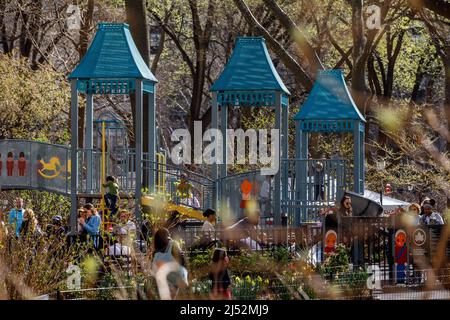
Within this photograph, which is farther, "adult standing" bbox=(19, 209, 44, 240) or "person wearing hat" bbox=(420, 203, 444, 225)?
"person wearing hat" bbox=(420, 203, 444, 225)

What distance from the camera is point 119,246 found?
20594 millimetres

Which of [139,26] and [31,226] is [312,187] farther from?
[31,226]

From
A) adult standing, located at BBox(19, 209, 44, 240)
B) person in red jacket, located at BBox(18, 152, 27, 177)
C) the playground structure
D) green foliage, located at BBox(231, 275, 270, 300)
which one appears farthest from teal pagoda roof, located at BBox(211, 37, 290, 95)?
green foliage, located at BBox(231, 275, 270, 300)

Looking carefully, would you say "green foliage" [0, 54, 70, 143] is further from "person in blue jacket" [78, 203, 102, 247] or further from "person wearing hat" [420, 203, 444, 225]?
"person wearing hat" [420, 203, 444, 225]

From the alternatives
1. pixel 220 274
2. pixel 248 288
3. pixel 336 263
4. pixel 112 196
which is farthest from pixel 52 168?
pixel 220 274

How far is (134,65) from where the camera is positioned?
27.4 metres

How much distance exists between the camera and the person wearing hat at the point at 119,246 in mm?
19766

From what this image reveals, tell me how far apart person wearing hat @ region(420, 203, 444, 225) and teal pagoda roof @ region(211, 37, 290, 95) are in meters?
5.27

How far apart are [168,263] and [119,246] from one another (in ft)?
17.1

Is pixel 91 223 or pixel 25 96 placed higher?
pixel 25 96

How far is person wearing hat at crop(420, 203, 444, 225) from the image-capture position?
2411 cm

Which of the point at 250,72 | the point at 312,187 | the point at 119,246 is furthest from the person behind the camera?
the point at 250,72

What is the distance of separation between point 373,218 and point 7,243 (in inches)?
266

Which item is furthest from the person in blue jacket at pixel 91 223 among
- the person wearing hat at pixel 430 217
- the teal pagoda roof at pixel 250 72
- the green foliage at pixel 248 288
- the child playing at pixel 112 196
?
the teal pagoda roof at pixel 250 72
